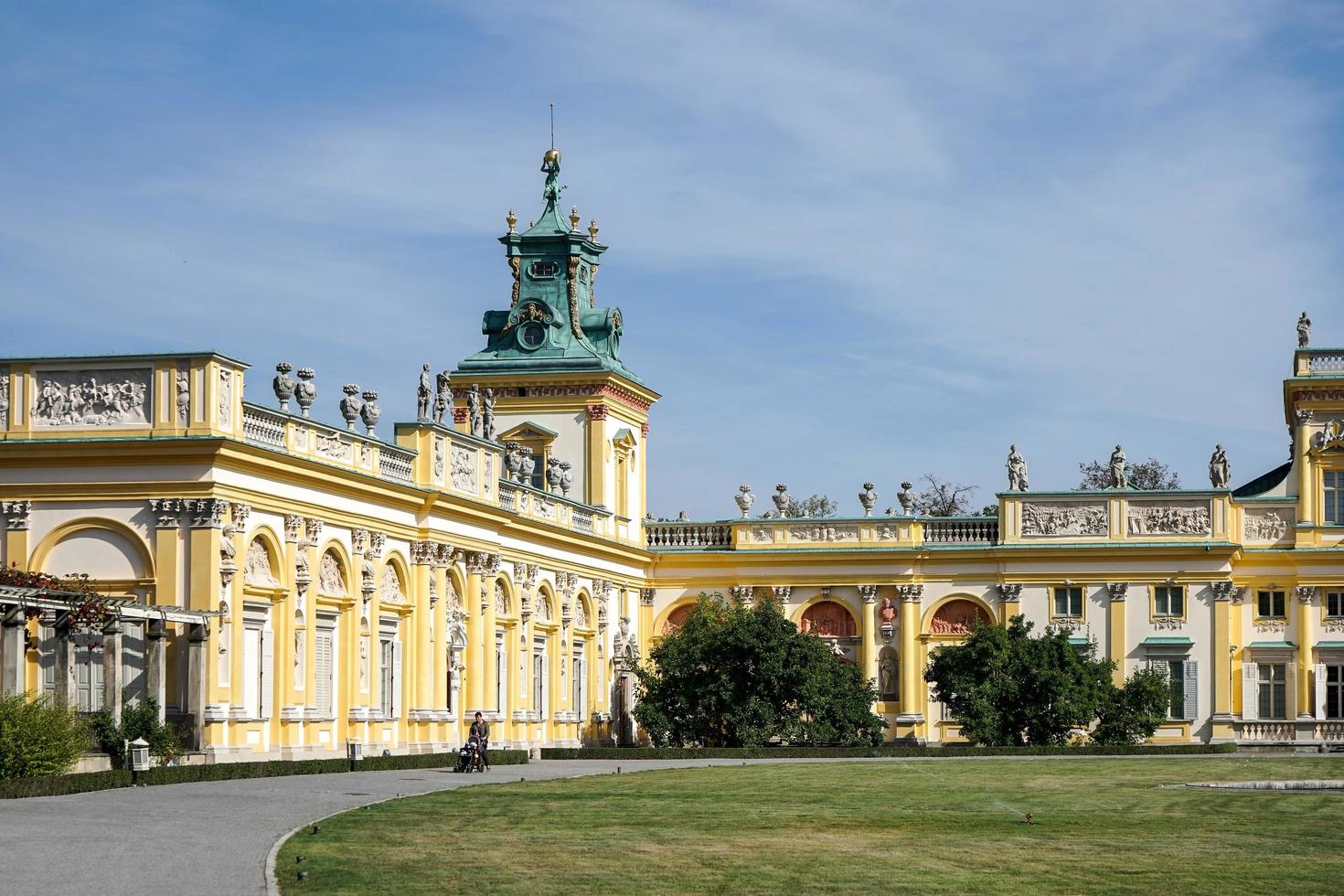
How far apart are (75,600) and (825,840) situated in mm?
15451

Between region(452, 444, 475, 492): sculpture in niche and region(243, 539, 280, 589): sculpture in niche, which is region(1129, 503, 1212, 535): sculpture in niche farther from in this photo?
region(243, 539, 280, 589): sculpture in niche

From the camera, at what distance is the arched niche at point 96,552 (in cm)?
4162

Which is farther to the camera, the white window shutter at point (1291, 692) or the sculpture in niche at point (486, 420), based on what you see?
the white window shutter at point (1291, 692)

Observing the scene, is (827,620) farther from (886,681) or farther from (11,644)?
(11,644)

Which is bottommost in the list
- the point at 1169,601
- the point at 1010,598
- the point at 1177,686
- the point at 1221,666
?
the point at 1177,686

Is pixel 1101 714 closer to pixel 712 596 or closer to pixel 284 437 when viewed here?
pixel 712 596

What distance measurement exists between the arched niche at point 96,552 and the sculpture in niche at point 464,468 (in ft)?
45.7

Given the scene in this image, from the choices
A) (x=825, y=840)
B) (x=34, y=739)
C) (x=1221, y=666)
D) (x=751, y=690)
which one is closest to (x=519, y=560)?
(x=751, y=690)

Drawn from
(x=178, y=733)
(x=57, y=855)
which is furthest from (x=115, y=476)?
(x=57, y=855)

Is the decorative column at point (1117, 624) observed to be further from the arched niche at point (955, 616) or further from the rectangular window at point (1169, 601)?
the arched niche at point (955, 616)

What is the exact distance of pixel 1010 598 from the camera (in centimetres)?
7344

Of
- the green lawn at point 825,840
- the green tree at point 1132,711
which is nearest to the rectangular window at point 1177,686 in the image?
the green tree at point 1132,711

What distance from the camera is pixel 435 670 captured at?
178 feet

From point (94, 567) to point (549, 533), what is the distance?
2312cm
